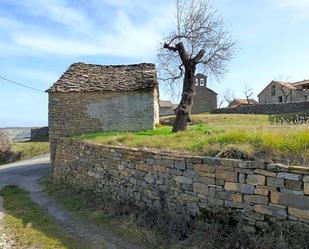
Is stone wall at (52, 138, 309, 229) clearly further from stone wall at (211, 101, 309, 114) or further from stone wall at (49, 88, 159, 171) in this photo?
stone wall at (211, 101, 309, 114)

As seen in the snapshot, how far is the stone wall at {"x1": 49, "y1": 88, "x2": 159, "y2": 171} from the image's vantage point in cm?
1912

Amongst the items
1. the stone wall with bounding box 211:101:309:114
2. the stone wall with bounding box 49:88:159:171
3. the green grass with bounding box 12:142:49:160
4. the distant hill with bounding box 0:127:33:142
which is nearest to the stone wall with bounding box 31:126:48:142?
the distant hill with bounding box 0:127:33:142

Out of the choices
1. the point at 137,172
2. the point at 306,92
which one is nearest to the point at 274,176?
the point at 137,172

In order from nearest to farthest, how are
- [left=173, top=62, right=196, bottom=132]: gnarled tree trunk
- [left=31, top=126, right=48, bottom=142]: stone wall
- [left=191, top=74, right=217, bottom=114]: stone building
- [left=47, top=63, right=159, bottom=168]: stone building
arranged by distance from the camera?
[left=173, top=62, right=196, bottom=132]: gnarled tree trunk < [left=47, top=63, right=159, bottom=168]: stone building < [left=31, top=126, right=48, bottom=142]: stone wall < [left=191, top=74, right=217, bottom=114]: stone building

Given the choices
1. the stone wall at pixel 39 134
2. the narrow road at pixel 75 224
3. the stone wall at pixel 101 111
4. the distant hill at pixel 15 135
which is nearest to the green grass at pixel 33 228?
the narrow road at pixel 75 224

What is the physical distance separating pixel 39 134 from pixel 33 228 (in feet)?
A: 118

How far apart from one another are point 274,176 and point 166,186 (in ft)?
9.60

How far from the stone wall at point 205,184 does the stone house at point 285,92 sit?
43.6m

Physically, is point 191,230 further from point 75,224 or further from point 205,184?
point 75,224

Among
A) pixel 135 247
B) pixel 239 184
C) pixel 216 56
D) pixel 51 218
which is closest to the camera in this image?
pixel 239 184

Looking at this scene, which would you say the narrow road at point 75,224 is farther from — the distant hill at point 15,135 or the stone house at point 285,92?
the stone house at point 285,92

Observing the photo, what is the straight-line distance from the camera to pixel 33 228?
9000 mm

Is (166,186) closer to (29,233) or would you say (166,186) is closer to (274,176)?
(274,176)

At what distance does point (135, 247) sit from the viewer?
7016 mm
